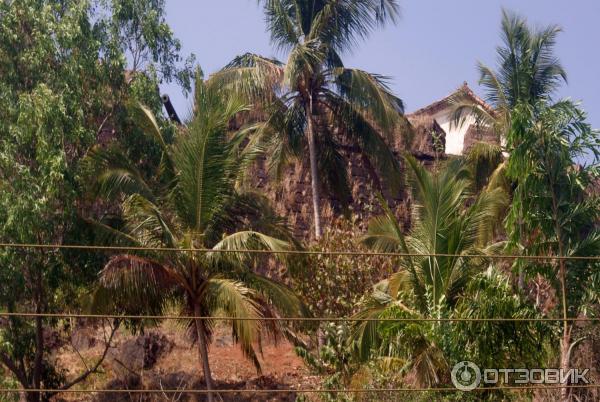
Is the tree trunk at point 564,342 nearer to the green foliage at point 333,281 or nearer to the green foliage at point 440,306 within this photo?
the green foliage at point 440,306

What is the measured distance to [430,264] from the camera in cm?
1306

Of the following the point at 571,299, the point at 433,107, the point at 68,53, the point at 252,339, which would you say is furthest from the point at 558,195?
the point at 433,107

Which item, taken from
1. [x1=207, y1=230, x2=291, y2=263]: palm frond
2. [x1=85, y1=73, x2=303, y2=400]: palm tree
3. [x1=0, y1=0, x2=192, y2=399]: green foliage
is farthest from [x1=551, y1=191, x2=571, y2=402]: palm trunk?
[x1=0, y1=0, x2=192, y2=399]: green foliage

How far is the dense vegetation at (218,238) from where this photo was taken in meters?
12.6

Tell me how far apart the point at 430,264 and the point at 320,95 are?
5.36 meters

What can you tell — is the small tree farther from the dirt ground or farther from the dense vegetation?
the dirt ground

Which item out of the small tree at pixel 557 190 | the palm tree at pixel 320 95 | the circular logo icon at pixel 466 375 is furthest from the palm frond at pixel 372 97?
the circular logo icon at pixel 466 375

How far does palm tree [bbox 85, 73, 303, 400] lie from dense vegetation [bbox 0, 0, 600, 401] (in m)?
0.03

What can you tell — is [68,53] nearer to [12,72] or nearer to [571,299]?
[12,72]

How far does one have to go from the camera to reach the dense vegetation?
12.6 m

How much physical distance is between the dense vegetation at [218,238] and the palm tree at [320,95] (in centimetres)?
145

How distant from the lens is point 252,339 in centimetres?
1209

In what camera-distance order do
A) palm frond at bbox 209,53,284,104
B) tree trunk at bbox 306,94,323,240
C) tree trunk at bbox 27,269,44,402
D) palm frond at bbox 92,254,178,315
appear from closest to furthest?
palm frond at bbox 92,254,178,315 → tree trunk at bbox 27,269,44,402 → palm frond at bbox 209,53,284,104 → tree trunk at bbox 306,94,323,240

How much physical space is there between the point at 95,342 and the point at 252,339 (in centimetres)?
518
